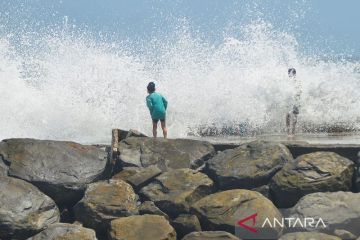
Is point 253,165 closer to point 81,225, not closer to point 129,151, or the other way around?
point 129,151

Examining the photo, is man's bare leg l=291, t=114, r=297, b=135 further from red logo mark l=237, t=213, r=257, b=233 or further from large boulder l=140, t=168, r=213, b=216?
red logo mark l=237, t=213, r=257, b=233

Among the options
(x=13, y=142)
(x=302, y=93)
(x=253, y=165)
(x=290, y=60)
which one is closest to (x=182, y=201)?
(x=253, y=165)

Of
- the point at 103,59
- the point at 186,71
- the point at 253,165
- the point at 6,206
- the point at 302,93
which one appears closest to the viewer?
the point at 6,206

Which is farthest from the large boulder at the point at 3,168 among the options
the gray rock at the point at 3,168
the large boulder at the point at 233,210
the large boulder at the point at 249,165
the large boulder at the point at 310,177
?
the large boulder at the point at 310,177

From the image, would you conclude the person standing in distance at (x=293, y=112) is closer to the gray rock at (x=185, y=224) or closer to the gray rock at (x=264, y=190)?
the gray rock at (x=264, y=190)

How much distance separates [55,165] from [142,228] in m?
1.50

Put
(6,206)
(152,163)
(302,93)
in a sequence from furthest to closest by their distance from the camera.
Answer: (302,93) < (152,163) < (6,206)

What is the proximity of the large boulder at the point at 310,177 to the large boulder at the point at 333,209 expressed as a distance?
9.6 inches

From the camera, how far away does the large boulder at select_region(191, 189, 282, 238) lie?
477 centimetres

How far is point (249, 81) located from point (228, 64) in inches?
79.7

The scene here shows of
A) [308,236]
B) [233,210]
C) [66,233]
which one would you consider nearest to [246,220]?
[233,210]

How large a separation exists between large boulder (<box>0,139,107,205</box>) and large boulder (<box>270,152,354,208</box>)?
2054mm

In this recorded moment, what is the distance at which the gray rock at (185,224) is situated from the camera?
5055 millimetres

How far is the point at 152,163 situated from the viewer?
6176 millimetres
